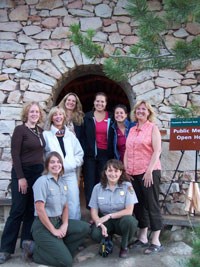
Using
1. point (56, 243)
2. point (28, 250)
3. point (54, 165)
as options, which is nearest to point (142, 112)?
point (54, 165)

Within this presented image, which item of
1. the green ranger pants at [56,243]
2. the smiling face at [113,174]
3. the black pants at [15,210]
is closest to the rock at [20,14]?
the black pants at [15,210]

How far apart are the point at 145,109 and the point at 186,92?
130cm

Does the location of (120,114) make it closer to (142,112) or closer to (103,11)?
(142,112)

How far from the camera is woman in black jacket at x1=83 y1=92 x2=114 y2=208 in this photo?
4059mm

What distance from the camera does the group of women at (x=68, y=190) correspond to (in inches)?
136

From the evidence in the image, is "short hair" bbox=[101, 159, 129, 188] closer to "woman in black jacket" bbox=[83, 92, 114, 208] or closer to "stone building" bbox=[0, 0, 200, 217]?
"woman in black jacket" bbox=[83, 92, 114, 208]

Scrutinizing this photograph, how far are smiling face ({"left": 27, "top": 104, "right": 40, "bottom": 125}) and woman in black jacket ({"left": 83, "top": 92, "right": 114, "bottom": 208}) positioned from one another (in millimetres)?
651

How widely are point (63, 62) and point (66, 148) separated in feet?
5.15

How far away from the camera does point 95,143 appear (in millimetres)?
4066

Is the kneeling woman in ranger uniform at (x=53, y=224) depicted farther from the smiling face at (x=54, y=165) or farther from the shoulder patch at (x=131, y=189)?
the shoulder patch at (x=131, y=189)

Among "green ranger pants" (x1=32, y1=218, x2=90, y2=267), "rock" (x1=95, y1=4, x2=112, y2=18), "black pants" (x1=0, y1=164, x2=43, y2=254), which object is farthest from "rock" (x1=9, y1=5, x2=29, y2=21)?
"green ranger pants" (x1=32, y1=218, x2=90, y2=267)

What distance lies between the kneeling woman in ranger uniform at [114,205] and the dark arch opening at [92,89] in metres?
3.47

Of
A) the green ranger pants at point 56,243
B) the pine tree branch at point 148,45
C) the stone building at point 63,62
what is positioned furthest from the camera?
the stone building at point 63,62

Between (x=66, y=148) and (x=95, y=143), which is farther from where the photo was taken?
(x=95, y=143)
